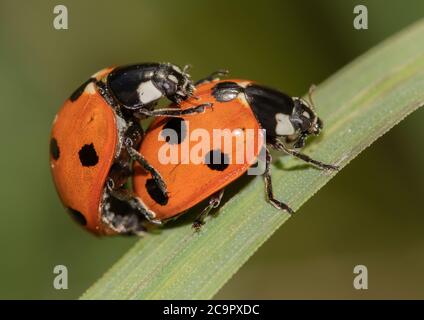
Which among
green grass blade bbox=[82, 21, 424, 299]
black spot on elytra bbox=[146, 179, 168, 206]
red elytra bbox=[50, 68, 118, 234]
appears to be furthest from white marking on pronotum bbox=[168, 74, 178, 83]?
green grass blade bbox=[82, 21, 424, 299]

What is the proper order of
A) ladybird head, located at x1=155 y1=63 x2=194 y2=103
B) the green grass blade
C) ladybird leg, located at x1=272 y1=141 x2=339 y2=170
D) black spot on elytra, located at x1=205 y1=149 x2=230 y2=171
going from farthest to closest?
ladybird head, located at x1=155 y1=63 x2=194 y2=103 < black spot on elytra, located at x1=205 y1=149 x2=230 y2=171 < ladybird leg, located at x1=272 y1=141 x2=339 y2=170 < the green grass blade

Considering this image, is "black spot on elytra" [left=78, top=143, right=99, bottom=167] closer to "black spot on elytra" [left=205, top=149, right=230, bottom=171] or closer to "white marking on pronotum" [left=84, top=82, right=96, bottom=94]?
"white marking on pronotum" [left=84, top=82, right=96, bottom=94]

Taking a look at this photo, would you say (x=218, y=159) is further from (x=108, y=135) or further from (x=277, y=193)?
(x=108, y=135)

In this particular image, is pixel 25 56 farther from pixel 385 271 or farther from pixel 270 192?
pixel 385 271

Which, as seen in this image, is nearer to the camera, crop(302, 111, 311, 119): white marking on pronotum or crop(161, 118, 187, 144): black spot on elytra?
crop(161, 118, 187, 144): black spot on elytra

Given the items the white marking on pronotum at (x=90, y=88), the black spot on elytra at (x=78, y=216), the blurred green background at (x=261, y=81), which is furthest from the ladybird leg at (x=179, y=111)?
the blurred green background at (x=261, y=81)

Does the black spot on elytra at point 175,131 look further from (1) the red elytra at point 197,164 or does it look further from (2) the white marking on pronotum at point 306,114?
(2) the white marking on pronotum at point 306,114
